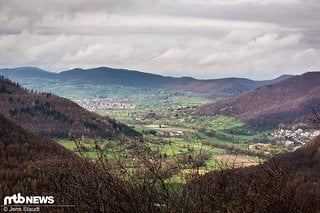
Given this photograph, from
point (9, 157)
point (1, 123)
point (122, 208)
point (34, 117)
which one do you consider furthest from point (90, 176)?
point (34, 117)

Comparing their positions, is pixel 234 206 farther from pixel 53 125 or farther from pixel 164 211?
pixel 53 125

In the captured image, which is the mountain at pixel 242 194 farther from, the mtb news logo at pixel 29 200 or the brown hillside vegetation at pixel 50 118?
the brown hillside vegetation at pixel 50 118

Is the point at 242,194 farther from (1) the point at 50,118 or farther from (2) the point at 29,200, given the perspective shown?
(1) the point at 50,118

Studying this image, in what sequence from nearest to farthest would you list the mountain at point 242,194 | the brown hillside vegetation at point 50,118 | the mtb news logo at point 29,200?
the mountain at point 242,194, the mtb news logo at point 29,200, the brown hillside vegetation at point 50,118

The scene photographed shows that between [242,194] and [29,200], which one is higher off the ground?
[242,194]

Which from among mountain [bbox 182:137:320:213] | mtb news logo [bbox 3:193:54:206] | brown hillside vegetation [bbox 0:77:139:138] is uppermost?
mountain [bbox 182:137:320:213]

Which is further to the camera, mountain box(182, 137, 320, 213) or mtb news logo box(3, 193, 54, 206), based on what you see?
mtb news logo box(3, 193, 54, 206)

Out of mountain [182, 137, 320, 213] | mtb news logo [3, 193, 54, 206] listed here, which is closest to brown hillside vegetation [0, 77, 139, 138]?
mtb news logo [3, 193, 54, 206]

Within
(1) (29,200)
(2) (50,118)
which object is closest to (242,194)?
(1) (29,200)

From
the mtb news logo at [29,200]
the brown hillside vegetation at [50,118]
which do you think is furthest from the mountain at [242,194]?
the brown hillside vegetation at [50,118]

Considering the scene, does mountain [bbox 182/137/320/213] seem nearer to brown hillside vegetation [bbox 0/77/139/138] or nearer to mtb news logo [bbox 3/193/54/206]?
mtb news logo [bbox 3/193/54/206]

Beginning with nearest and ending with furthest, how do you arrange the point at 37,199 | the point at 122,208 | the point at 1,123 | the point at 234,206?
the point at 122,208
the point at 234,206
the point at 37,199
the point at 1,123
